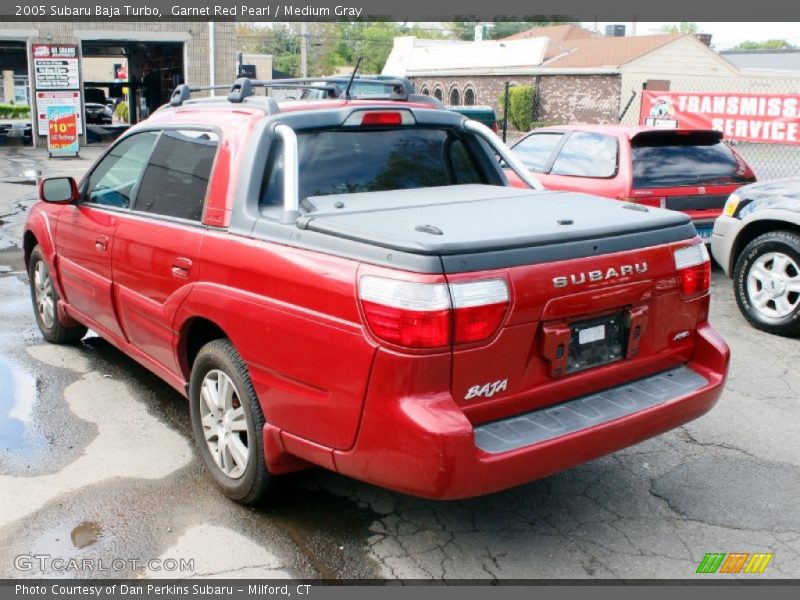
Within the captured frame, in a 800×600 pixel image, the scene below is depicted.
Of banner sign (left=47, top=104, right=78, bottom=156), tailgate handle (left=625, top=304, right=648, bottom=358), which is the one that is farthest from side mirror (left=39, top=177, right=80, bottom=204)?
banner sign (left=47, top=104, right=78, bottom=156)

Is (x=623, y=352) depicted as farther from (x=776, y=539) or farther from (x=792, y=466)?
(x=792, y=466)

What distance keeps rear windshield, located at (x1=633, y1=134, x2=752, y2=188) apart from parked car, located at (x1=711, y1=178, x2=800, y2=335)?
39.8 inches

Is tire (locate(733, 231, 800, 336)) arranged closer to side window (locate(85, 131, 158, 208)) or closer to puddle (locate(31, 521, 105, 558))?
side window (locate(85, 131, 158, 208))

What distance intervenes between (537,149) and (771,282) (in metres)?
3.54

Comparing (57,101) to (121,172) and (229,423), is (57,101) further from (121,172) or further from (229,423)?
(229,423)

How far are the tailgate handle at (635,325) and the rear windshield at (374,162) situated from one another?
4.61 ft

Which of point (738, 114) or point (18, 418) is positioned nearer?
point (18, 418)

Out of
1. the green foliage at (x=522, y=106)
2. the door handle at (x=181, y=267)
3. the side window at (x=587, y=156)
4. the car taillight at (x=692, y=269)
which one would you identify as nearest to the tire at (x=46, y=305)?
the door handle at (x=181, y=267)

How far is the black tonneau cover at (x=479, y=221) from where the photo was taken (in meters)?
3.05

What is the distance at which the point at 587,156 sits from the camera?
8.69m

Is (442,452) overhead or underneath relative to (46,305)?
overhead

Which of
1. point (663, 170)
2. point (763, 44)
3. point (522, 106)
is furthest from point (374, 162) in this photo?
point (763, 44)

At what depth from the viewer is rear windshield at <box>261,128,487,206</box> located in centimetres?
396

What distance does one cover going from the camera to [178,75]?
26.4 metres
